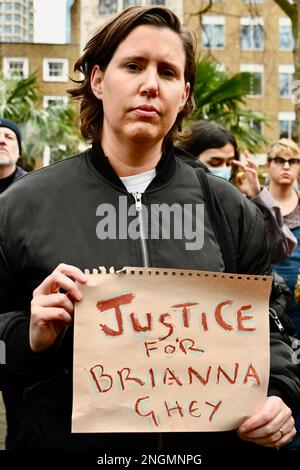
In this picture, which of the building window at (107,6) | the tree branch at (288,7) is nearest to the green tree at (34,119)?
the tree branch at (288,7)

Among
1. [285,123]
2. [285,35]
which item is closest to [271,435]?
[285,123]

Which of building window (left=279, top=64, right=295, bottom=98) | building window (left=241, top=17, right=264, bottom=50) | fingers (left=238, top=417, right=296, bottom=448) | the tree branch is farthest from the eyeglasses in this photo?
building window (left=279, top=64, right=295, bottom=98)

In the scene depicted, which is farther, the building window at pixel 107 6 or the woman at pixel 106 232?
the building window at pixel 107 6

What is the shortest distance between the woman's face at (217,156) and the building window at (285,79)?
3522 cm

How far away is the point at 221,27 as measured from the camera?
37031mm

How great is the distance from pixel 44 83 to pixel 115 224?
3502 centimetres

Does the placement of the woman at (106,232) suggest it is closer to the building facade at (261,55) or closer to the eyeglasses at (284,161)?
the eyeglasses at (284,161)

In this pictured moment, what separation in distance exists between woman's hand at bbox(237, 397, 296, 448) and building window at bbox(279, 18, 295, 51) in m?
36.5

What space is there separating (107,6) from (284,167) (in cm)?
3143

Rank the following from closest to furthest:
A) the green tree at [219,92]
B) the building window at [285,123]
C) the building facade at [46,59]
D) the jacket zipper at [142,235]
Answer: the jacket zipper at [142,235] < the green tree at [219,92] < the building facade at [46,59] < the building window at [285,123]

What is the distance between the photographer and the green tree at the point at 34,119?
12.9 meters

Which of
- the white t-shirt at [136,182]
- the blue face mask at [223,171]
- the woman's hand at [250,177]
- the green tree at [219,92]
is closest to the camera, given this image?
the white t-shirt at [136,182]

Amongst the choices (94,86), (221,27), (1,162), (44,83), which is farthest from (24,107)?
(221,27)
